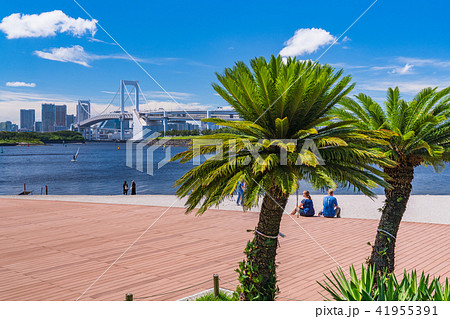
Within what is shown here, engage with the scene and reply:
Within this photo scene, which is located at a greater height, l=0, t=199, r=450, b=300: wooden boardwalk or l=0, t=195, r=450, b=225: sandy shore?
l=0, t=195, r=450, b=225: sandy shore

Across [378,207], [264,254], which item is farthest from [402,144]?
[378,207]

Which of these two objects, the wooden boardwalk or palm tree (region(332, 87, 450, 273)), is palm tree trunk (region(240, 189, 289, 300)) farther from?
palm tree (region(332, 87, 450, 273))

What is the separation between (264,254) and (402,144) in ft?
10.2

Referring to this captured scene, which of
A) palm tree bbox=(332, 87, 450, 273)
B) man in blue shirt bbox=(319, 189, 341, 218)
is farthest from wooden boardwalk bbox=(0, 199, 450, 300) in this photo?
palm tree bbox=(332, 87, 450, 273)

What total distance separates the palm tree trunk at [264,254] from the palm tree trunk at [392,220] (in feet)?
7.19

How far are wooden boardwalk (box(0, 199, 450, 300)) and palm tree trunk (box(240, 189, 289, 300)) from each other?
96 centimetres

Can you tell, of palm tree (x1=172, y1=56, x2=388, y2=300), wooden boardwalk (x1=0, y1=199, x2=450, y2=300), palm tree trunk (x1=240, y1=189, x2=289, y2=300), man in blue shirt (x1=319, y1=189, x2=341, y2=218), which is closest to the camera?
palm tree (x1=172, y1=56, x2=388, y2=300)

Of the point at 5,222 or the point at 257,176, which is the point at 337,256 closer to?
the point at 257,176

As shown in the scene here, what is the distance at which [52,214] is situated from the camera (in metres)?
15.4

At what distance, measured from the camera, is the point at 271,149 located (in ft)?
19.0

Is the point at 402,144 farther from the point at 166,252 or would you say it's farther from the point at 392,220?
the point at 166,252

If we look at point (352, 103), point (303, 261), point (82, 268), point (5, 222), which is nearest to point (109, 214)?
point (5, 222)

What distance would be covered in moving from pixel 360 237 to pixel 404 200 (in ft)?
14.2

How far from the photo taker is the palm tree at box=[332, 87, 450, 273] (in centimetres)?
691
